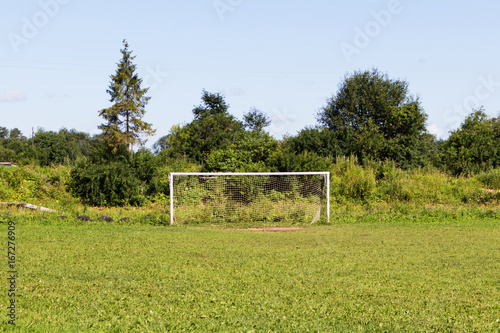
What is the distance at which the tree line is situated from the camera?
2198cm

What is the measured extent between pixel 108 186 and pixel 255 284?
50.9 feet

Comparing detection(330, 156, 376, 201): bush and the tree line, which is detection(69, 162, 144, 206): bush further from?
detection(330, 156, 376, 201): bush

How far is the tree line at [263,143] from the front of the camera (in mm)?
21984

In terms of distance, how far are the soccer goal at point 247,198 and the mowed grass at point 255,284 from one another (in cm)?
527

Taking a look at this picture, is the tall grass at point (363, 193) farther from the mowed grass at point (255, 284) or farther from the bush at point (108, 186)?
the mowed grass at point (255, 284)

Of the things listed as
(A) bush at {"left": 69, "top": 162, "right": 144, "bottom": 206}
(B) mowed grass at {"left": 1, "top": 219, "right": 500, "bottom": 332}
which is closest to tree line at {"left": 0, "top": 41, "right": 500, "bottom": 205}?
(A) bush at {"left": 69, "top": 162, "right": 144, "bottom": 206}

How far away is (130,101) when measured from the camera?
41.0 meters

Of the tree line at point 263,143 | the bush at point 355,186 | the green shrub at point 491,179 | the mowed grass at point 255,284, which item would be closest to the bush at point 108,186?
the tree line at point 263,143

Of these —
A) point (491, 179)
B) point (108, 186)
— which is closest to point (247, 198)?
point (108, 186)

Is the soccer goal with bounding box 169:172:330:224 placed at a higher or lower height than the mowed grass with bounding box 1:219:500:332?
higher

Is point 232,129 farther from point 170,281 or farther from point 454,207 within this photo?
point 170,281

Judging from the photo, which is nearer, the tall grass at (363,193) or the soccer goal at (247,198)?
the soccer goal at (247,198)

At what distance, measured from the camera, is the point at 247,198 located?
1889 centimetres

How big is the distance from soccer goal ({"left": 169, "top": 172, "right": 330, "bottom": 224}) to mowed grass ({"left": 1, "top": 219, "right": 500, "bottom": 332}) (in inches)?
208
